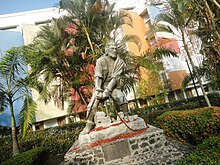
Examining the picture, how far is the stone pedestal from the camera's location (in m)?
4.21

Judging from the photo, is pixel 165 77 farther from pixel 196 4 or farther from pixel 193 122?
pixel 193 122

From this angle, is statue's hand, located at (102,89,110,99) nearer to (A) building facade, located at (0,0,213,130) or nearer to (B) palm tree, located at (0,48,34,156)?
(B) palm tree, located at (0,48,34,156)

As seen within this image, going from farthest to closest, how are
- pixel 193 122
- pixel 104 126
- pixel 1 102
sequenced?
pixel 1 102, pixel 193 122, pixel 104 126

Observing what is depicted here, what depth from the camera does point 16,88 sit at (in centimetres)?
814

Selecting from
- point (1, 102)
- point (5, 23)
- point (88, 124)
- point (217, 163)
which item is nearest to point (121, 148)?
point (88, 124)

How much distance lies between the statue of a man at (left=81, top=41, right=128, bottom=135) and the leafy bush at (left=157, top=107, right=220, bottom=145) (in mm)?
2520

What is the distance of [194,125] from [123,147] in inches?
115

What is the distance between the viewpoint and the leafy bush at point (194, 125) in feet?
18.0

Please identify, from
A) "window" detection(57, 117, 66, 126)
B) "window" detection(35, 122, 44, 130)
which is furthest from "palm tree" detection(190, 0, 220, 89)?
"window" detection(35, 122, 44, 130)

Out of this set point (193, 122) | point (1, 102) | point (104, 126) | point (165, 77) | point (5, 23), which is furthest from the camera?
point (5, 23)

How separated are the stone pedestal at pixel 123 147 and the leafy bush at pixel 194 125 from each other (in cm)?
154

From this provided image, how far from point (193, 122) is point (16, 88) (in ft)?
23.9

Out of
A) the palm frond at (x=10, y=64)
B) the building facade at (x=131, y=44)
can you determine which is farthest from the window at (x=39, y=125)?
the palm frond at (x=10, y=64)

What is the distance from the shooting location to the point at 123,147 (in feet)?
14.3
